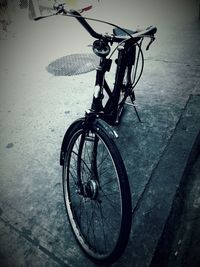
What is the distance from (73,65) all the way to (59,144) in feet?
9.36

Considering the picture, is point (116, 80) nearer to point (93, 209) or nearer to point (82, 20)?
point (82, 20)

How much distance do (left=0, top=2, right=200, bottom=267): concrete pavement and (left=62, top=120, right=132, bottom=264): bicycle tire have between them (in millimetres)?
139

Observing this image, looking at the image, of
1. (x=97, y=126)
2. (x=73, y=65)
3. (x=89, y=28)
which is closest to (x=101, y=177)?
(x=97, y=126)

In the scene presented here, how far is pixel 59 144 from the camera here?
11.1 ft

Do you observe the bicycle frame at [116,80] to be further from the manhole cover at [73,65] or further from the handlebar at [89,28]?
the manhole cover at [73,65]

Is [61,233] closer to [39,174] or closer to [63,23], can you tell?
[39,174]

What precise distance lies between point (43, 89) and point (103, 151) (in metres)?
2.46

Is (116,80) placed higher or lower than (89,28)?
lower

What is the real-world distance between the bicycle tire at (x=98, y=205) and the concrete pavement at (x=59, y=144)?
0.14 m

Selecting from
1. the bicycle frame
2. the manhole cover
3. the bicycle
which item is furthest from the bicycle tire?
the manhole cover

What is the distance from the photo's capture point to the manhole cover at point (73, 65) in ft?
17.7

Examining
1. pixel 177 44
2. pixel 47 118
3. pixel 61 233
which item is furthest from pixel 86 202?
pixel 177 44

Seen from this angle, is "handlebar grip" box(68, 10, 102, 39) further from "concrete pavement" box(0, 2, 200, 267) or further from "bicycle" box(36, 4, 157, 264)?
"concrete pavement" box(0, 2, 200, 267)

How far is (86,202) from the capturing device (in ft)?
8.23
